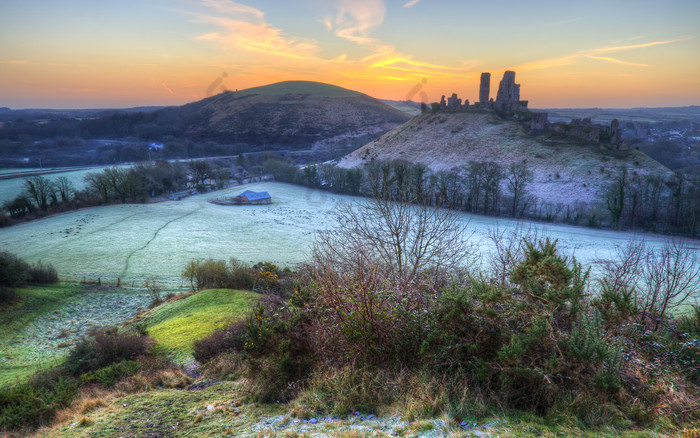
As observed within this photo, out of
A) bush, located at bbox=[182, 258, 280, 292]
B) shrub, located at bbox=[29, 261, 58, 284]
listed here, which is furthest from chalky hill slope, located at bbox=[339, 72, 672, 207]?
shrub, located at bbox=[29, 261, 58, 284]

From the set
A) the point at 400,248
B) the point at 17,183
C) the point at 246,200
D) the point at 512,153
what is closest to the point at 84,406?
the point at 400,248

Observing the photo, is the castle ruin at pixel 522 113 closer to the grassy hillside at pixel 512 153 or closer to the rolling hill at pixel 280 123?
the grassy hillside at pixel 512 153

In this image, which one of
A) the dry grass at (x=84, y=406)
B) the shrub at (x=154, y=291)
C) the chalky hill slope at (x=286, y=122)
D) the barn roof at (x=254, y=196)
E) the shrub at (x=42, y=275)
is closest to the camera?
the dry grass at (x=84, y=406)

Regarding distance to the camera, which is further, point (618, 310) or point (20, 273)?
point (20, 273)

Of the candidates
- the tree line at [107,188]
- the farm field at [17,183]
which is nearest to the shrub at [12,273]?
the tree line at [107,188]

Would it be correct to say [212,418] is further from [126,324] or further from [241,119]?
[241,119]

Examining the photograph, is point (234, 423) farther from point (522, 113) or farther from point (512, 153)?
point (522, 113)
